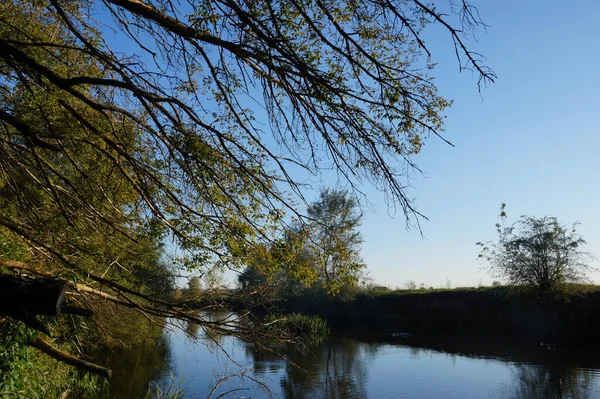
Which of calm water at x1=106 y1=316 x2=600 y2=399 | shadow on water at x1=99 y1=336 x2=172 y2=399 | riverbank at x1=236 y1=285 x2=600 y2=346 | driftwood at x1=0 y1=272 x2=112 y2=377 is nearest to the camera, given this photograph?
driftwood at x1=0 y1=272 x2=112 y2=377

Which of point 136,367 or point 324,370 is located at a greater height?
→ point 324,370

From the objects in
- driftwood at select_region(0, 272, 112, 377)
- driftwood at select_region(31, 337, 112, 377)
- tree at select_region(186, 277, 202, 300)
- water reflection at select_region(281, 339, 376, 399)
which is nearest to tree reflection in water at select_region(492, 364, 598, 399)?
water reflection at select_region(281, 339, 376, 399)

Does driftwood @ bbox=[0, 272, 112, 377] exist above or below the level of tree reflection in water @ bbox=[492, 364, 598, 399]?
above

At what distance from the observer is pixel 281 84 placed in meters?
4.52

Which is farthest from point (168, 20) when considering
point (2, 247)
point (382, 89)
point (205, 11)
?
point (2, 247)

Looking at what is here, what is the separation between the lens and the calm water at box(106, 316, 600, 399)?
12289 millimetres

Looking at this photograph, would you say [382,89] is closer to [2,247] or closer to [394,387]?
[2,247]

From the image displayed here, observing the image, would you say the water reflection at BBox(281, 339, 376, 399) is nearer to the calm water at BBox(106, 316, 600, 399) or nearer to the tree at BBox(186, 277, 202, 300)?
the calm water at BBox(106, 316, 600, 399)

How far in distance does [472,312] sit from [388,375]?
1205 cm

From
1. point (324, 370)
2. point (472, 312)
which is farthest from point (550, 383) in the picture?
point (472, 312)

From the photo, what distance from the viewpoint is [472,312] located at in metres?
25.1

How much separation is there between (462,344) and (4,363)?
19.2 m

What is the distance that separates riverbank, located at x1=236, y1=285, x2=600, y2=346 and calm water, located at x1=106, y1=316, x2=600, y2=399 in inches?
105

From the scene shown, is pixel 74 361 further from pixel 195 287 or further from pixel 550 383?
pixel 550 383
